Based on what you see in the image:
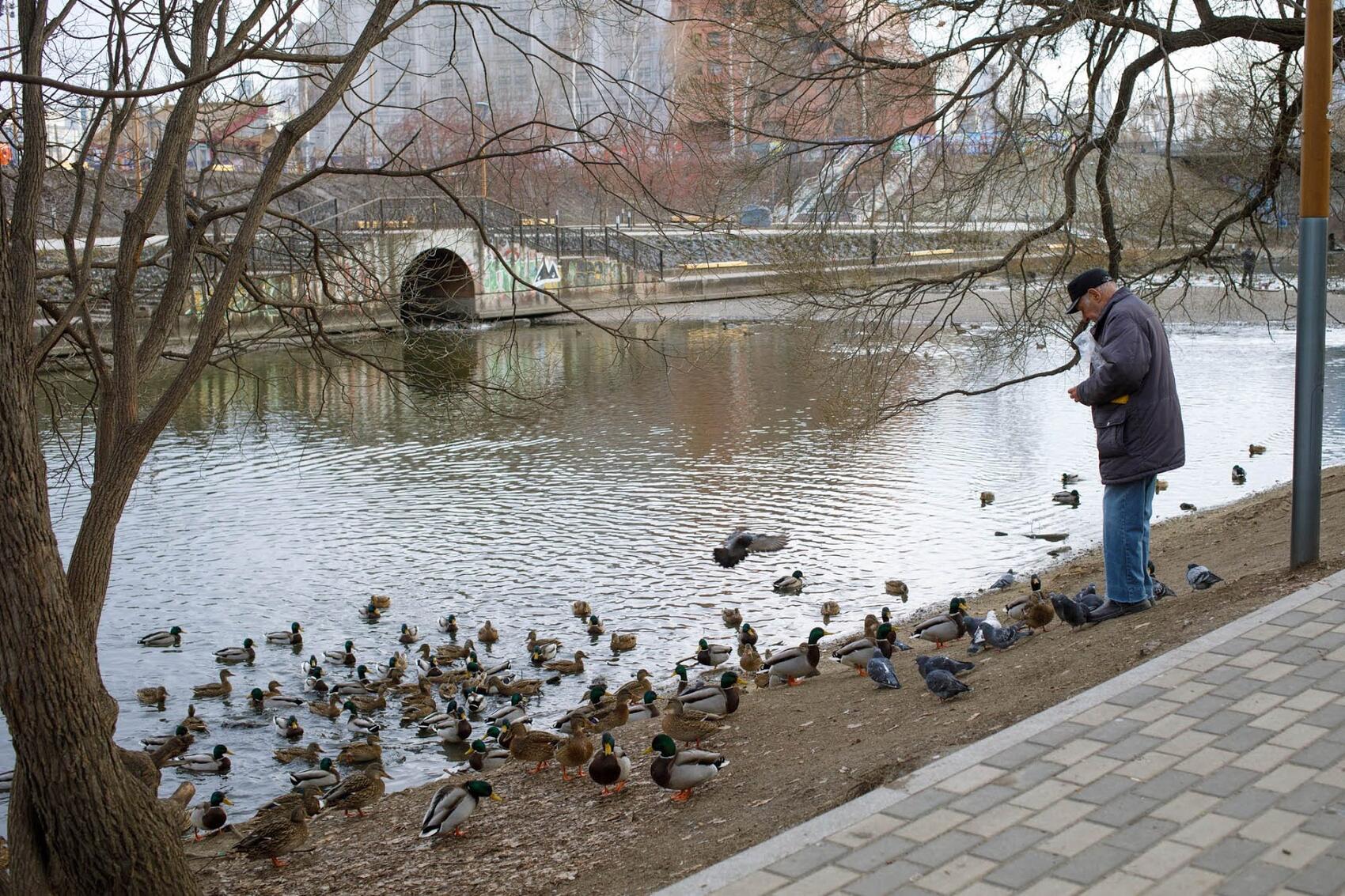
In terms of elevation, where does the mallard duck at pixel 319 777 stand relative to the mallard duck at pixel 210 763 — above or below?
above

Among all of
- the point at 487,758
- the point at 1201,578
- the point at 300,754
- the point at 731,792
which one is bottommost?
the point at 300,754

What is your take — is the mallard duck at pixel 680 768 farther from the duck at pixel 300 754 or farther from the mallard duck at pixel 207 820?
the duck at pixel 300 754

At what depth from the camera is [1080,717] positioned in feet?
15.9

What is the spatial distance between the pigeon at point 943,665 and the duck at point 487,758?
304 cm

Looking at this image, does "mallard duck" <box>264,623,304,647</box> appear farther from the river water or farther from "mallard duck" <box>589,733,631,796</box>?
"mallard duck" <box>589,733,631,796</box>

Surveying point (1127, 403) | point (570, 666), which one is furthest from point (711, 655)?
point (1127, 403)

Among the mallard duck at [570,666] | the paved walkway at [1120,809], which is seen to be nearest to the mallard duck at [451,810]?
the paved walkway at [1120,809]

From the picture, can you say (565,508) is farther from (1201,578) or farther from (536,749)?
(1201,578)

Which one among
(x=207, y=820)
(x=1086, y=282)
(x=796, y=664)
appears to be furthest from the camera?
(x=796, y=664)

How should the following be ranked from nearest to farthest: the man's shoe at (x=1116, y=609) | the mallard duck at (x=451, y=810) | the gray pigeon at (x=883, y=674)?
the mallard duck at (x=451, y=810) < the man's shoe at (x=1116, y=609) < the gray pigeon at (x=883, y=674)

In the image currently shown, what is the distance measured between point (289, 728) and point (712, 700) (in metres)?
4.17

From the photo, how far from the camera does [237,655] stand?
461 inches

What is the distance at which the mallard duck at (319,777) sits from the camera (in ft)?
28.4

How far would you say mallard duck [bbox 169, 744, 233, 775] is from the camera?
9.38m
